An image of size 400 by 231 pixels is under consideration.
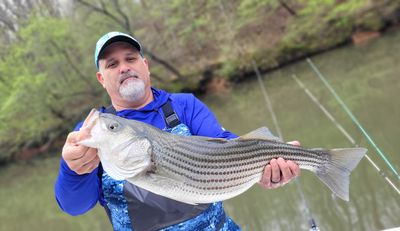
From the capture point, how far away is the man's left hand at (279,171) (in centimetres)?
276

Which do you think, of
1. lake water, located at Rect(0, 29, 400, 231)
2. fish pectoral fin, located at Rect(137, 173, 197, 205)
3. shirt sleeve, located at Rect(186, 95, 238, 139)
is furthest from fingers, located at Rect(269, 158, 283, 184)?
lake water, located at Rect(0, 29, 400, 231)

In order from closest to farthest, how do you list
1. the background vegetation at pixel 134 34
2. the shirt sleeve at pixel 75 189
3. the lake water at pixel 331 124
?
the shirt sleeve at pixel 75 189
the lake water at pixel 331 124
the background vegetation at pixel 134 34

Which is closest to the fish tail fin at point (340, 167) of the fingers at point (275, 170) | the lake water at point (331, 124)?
the fingers at point (275, 170)

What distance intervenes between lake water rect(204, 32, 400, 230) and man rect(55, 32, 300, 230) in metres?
3.22

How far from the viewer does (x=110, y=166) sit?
2352 mm

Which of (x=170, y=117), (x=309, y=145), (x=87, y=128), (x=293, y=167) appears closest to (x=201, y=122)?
(x=170, y=117)

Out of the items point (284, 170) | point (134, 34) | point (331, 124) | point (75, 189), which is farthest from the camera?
point (134, 34)

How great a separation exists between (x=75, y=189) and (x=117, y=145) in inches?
22.5

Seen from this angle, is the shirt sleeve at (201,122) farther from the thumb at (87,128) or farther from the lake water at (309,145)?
the lake water at (309,145)

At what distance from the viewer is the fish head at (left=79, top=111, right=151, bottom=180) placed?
7.54 feet

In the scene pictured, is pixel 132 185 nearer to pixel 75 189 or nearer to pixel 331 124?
pixel 75 189

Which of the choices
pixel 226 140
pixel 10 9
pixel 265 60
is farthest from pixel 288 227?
pixel 10 9

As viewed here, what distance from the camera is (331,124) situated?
35.0 ft

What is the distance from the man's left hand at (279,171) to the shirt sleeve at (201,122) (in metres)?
0.39
